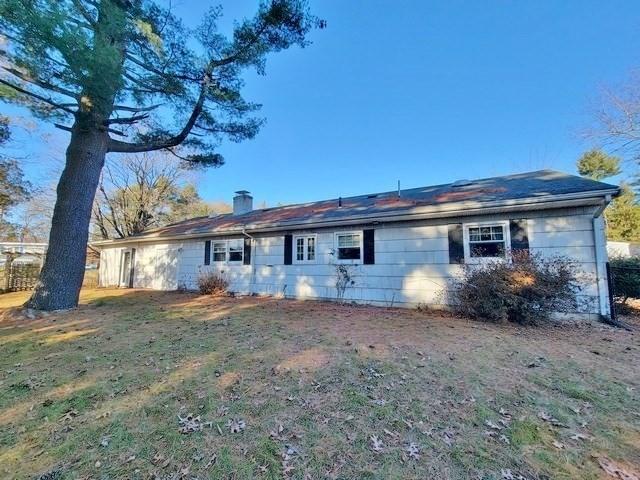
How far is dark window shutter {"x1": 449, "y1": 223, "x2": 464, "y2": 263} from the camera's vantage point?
7982mm

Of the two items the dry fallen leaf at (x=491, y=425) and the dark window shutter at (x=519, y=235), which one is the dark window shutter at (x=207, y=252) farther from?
the dry fallen leaf at (x=491, y=425)

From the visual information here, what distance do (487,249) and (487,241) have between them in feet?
0.66

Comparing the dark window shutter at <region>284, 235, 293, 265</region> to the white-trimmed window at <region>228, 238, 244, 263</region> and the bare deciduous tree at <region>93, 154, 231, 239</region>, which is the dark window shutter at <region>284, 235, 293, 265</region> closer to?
the white-trimmed window at <region>228, 238, 244, 263</region>

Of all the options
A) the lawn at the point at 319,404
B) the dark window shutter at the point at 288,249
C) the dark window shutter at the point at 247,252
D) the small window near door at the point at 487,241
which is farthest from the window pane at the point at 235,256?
the small window near door at the point at 487,241

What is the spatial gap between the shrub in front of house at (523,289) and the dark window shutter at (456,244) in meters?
1.00

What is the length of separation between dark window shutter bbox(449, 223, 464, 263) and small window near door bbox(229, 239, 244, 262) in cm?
738

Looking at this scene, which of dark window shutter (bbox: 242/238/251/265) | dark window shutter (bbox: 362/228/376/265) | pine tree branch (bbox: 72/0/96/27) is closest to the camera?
pine tree branch (bbox: 72/0/96/27)

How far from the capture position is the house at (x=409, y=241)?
686 centimetres

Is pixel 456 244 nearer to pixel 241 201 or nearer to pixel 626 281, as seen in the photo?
pixel 626 281

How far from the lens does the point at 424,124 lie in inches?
705

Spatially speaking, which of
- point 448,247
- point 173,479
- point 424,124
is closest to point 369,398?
point 173,479

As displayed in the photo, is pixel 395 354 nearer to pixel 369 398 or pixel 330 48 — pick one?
pixel 369 398

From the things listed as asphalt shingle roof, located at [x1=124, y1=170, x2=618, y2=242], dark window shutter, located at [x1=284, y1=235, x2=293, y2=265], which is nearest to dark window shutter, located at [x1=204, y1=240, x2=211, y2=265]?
asphalt shingle roof, located at [x1=124, y1=170, x2=618, y2=242]

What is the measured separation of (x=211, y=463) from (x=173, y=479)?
0.88 feet
